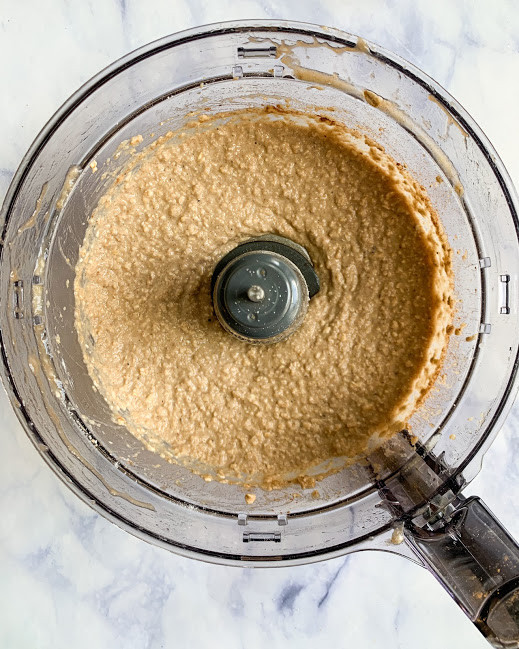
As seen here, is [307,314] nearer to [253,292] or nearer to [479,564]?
[253,292]

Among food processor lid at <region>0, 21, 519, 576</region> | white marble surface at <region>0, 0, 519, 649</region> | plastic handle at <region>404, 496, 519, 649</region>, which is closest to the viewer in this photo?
plastic handle at <region>404, 496, 519, 649</region>

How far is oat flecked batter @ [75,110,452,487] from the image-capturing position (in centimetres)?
121

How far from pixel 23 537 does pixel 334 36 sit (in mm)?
1189

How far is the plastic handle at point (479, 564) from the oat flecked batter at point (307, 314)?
0.24 m

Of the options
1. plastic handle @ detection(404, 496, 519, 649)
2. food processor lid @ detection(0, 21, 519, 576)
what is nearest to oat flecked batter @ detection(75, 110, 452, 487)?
food processor lid @ detection(0, 21, 519, 576)

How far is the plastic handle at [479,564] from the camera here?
0.98 m

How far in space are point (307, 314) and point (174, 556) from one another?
1.99ft

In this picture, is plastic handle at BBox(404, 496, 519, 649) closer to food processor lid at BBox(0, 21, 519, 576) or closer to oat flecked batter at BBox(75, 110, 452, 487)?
food processor lid at BBox(0, 21, 519, 576)

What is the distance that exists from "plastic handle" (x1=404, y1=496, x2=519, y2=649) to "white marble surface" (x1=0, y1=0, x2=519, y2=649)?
0.36 metres

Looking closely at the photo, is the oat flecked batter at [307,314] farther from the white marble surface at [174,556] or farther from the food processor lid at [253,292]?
the white marble surface at [174,556]

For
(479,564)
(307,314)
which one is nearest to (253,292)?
Result: (307,314)

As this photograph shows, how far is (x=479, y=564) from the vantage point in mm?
999

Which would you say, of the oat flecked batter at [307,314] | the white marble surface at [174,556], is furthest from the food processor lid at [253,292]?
the white marble surface at [174,556]

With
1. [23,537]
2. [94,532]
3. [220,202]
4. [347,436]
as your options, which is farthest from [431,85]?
[23,537]
